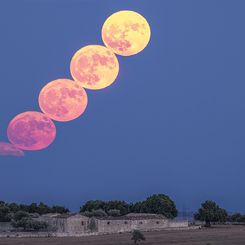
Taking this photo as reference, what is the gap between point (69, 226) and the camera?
3364 inches

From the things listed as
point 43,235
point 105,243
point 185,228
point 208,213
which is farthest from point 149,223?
point 105,243

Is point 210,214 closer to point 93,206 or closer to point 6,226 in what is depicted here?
point 93,206

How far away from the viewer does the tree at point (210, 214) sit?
99.6 meters

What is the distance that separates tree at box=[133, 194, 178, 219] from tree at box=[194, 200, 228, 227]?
11.0 m

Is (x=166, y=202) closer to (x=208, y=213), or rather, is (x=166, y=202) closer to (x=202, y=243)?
(x=208, y=213)

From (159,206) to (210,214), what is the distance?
609 inches

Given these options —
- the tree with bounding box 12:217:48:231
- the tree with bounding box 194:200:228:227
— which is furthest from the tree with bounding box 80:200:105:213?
the tree with bounding box 12:217:48:231

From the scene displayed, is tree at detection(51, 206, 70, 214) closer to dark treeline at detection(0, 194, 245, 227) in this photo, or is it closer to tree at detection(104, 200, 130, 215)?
dark treeline at detection(0, 194, 245, 227)

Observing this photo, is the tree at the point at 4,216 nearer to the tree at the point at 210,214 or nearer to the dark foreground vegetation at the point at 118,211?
the dark foreground vegetation at the point at 118,211

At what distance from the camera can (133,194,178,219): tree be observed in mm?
111819

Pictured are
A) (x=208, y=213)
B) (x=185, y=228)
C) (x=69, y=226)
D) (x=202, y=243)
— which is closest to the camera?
(x=202, y=243)

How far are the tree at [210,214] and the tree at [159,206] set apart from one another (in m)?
11.0

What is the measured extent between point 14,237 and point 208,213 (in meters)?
39.7

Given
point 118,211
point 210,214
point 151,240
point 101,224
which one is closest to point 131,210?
point 118,211
